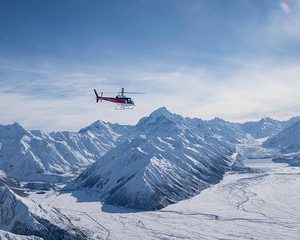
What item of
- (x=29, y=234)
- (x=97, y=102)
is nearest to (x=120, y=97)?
(x=97, y=102)

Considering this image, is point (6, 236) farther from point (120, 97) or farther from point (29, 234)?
point (120, 97)

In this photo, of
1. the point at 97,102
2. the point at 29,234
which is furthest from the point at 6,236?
the point at 97,102

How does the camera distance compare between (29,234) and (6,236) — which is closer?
(6,236)

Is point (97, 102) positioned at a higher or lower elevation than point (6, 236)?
higher

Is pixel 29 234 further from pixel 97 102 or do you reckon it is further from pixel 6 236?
pixel 97 102

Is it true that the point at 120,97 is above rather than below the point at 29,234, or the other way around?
above

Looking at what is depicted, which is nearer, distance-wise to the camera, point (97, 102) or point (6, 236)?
point (6, 236)

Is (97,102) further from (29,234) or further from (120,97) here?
(29,234)
